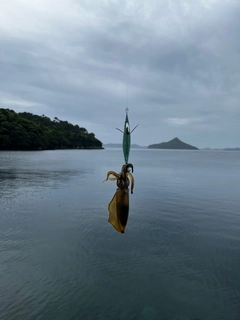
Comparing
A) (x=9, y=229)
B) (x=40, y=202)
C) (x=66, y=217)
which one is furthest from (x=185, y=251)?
(x=40, y=202)

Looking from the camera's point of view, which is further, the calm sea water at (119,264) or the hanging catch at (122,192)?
the calm sea water at (119,264)

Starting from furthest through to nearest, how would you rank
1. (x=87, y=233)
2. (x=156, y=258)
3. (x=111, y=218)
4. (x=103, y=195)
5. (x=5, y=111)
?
(x=5, y=111) < (x=103, y=195) < (x=87, y=233) < (x=156, y=258) < (x=111, y=218)

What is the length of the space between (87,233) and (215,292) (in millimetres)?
9593

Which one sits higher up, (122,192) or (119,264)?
(122,192)

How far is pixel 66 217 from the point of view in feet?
74.3

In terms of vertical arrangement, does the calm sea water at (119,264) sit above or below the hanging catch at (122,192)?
below

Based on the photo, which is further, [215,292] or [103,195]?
[103,195]

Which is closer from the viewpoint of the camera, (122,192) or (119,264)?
(122,192)

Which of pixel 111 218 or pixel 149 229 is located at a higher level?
pixel 111 218

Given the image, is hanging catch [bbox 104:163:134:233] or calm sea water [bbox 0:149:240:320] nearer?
hanging catch [bbox 104:163:134:233]

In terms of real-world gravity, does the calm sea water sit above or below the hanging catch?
below

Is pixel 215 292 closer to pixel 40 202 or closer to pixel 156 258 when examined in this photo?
pixel 156 258

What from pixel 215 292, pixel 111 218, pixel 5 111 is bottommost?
pixel 215 292

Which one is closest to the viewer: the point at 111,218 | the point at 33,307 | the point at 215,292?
the point at 111,218
